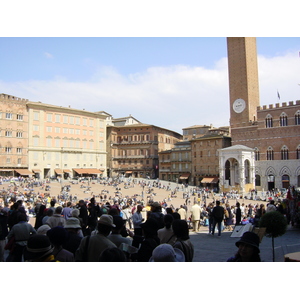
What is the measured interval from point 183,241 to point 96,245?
114 centimetres

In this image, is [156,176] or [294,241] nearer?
[294,241]

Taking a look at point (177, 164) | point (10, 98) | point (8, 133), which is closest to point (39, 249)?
point (8, 133)

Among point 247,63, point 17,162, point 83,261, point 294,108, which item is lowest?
point 83,261

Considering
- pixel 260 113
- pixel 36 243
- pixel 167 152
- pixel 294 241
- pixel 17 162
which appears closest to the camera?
pixel 36 243

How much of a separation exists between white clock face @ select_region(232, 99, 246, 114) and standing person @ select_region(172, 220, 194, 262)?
145 feet

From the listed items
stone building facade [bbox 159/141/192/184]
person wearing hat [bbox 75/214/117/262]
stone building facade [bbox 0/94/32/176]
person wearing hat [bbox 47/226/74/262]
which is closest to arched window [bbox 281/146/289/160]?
stone building facade [bbox 159/141/192/184]

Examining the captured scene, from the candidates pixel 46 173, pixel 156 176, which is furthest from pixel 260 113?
pixel 46 173

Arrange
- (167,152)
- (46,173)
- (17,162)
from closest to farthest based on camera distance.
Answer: (17,162), (46,173), (167,152)

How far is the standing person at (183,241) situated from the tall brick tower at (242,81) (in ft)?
143

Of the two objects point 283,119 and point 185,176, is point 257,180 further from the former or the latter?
point 185,176

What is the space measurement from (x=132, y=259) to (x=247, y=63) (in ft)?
152

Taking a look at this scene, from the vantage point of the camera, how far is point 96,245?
4270mm

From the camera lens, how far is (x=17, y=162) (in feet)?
159
